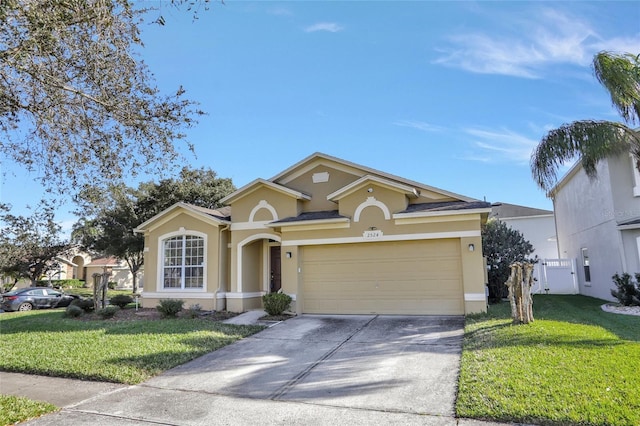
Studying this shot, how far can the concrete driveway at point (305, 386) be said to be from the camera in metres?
5.57

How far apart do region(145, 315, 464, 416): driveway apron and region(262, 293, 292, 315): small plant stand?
1.98m

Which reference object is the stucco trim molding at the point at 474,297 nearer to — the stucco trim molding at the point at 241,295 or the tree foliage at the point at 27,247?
the stucco trim molding at the point at 241,295

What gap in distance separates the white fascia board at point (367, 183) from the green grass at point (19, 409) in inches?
394

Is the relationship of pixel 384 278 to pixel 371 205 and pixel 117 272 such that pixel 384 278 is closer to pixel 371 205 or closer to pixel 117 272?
pixel 371 205

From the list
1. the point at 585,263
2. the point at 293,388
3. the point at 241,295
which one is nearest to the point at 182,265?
the point at 241,295

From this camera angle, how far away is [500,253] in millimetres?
17359

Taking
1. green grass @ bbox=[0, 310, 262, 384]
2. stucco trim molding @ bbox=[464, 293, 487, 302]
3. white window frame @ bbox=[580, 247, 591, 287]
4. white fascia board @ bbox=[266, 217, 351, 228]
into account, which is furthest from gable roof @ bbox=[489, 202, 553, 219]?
green grass @ bbox=[0, 310, 262, 384]

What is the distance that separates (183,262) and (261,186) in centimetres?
450

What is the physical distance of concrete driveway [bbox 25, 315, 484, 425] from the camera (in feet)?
18.3

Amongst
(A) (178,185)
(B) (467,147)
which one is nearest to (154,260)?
(A) (178,185)

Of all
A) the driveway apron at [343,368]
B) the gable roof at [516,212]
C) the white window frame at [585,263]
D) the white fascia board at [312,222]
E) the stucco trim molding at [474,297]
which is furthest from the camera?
the gable roof at [516,212]

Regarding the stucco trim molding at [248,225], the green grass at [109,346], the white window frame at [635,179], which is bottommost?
the green grass at [109,346]

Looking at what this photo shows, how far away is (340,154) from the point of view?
1617 cm

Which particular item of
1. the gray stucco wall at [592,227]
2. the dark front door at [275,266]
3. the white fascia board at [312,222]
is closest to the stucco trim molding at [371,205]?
the white fascia board at [312,222]
